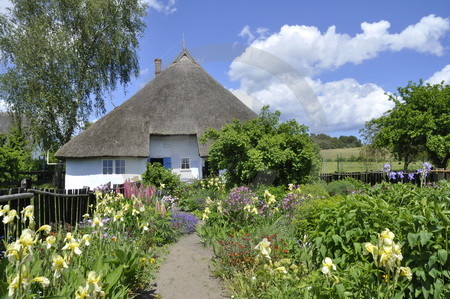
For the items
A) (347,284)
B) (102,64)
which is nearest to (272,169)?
(347,284)

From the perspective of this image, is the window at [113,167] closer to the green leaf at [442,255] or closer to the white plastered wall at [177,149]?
the white plastered wall at [177,149]

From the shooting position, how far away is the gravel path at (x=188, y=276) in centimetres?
413

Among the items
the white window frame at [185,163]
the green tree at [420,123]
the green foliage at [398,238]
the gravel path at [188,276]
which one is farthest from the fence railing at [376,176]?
the green foliage at [398,238]

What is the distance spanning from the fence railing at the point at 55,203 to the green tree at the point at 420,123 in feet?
52.7

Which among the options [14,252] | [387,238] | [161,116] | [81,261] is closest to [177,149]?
[161,116]

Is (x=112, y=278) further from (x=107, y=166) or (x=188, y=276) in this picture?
(x=107, y=166)

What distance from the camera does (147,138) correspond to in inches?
704

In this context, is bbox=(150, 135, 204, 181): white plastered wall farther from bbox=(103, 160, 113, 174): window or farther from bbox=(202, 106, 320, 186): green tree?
bbox=(202, 106, 320, 186): green tree

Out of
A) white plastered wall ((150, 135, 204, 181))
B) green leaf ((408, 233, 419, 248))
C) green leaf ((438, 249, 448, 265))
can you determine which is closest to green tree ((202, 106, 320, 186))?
green leaf ((408, 233, 419, 248))

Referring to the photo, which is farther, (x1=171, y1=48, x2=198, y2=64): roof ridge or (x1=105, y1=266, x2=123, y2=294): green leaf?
(x1=171, y1=48, x2=198, y2=64): roof ridge

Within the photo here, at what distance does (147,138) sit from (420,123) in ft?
46.7

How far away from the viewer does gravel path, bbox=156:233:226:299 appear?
4.13 meters

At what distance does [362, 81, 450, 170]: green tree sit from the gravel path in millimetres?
15269

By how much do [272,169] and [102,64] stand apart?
15478 millimetres
